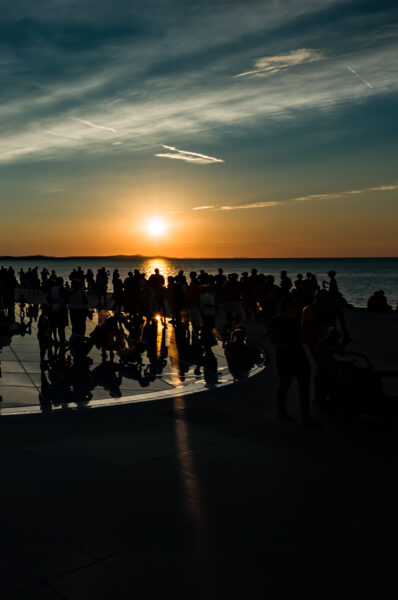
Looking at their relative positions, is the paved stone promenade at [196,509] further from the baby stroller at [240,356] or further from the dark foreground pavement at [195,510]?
the baby stroller at [240,356]

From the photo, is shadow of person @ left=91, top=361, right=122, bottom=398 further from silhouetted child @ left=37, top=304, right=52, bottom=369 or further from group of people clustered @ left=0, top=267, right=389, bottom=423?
silhouetted child @ left=37, top=304, right=52, bottom=369

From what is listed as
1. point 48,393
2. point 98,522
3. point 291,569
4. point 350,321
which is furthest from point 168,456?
point 350,321

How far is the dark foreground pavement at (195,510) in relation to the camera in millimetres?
3375

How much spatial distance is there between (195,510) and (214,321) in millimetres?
11620

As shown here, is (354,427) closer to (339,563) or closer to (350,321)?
(339,563)

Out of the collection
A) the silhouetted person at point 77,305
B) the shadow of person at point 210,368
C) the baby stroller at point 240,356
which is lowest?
the shadow of person at point 210,368

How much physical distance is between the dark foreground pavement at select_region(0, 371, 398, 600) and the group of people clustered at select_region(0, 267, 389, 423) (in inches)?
39.2

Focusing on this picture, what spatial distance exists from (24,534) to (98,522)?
55 cm

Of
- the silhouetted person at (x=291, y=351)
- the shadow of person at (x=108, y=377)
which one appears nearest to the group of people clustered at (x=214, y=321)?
the silhouetted person at (x=291, y=351)

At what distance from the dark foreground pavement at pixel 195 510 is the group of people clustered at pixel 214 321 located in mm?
995

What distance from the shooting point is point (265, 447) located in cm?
602

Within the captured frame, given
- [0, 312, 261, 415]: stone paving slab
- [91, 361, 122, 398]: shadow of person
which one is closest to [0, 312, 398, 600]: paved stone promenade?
[0, 312, 261, 415]: stone paving slab

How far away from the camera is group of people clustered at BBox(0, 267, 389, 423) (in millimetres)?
6914

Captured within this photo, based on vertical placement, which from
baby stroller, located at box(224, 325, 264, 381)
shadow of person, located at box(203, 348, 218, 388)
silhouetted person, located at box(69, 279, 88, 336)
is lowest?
shadow of person, located at box(203, 348, 218, 388)
